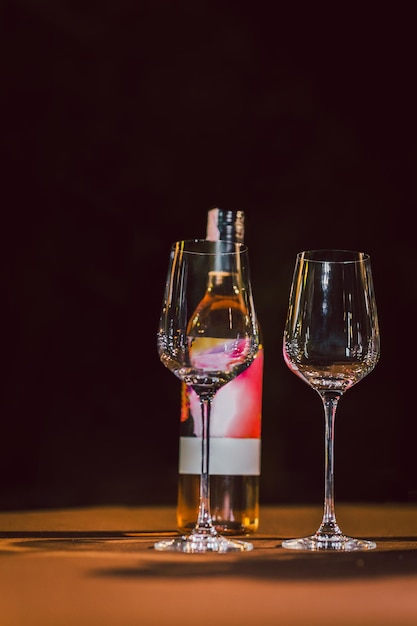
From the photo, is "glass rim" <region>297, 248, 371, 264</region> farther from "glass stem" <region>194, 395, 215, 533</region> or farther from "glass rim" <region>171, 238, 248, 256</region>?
"glass stem" <region>194, 395, 215, 533</region>

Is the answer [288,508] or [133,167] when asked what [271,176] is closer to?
[133,167]

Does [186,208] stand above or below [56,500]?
above

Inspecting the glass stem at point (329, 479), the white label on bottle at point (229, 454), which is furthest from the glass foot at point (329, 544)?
the white label on bottle at point (229, 454)

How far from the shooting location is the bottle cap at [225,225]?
0.90 m

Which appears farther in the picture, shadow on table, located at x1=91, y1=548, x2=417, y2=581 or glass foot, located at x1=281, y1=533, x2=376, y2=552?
glass foot, located at x1=281, y1=533, x2=376, y2=552

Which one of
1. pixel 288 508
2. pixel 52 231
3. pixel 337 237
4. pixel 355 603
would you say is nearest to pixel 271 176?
pixel 337 237

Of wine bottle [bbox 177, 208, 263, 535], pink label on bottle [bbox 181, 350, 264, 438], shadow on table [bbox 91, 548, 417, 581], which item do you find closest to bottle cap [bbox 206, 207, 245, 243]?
wine bottle [bbox 177, 208, 263, 535]

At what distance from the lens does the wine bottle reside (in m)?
0.85

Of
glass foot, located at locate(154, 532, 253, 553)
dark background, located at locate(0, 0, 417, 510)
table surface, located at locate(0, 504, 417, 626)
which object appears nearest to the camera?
table surface, located at locate(0, 504, 417, 626)

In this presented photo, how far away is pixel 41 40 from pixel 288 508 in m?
0.63

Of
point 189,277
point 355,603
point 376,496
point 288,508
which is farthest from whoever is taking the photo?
point 376,496

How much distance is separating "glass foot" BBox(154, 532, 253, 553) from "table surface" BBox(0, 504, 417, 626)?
0.04ft

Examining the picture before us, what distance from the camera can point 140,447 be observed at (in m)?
1.17

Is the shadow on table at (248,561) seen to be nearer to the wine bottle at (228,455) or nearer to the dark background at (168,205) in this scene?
the wine bottle at (228,455)
